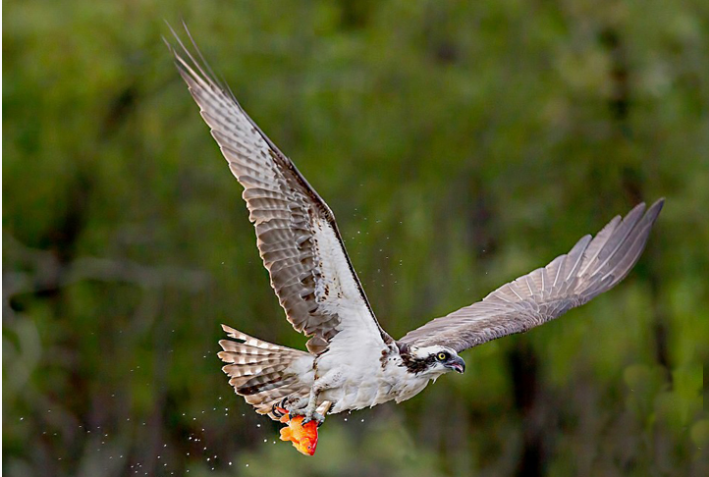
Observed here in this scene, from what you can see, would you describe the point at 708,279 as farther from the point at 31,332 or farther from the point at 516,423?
the point at 31,332

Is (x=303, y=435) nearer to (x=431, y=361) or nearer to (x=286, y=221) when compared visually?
(x=431, y=361)

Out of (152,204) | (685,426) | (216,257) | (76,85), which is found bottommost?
(685,426)

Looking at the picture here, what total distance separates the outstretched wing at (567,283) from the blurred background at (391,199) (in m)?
6.55

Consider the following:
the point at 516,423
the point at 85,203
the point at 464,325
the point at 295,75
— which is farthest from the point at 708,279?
the point at 464,325

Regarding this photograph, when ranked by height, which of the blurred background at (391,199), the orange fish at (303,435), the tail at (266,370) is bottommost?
the orange fish at (303,435)

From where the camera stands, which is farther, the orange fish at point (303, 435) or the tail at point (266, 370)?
the tail at point (266, 370)

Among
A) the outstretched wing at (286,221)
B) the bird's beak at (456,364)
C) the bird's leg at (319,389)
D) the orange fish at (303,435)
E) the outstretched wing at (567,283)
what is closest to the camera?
the outstretched wing at (286,221)

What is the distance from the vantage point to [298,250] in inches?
273

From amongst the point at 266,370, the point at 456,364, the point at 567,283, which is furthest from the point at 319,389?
the point at 567,283

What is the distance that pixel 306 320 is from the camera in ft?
24.0

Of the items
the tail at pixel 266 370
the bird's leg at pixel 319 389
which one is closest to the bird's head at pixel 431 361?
the bird's leg at pixel 319 389

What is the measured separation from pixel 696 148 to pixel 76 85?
851 centimetres

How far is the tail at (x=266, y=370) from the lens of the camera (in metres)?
7.53

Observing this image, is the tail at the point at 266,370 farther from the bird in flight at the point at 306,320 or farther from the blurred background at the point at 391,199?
the blurred background at the point at 391,199
